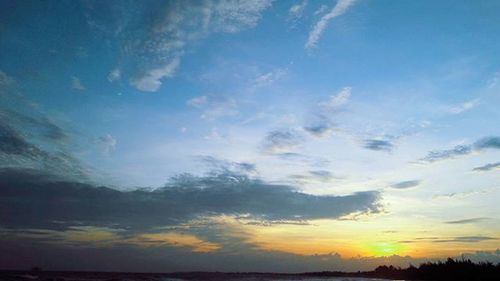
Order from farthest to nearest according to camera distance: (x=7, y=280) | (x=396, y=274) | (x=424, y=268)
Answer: (x=396, y=274), (x=424, y=268), (x=7, y=280)

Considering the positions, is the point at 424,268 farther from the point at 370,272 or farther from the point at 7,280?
the point at 7,280

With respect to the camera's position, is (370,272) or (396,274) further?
(370,272)

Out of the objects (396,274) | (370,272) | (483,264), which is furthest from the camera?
(370,272)

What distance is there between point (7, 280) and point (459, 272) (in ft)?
148

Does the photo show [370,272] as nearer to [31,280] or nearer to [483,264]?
[483,264]

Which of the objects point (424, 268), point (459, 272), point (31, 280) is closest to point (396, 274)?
point (424, 268)

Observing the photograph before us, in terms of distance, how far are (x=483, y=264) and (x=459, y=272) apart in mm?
2829

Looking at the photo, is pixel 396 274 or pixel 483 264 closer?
pixel 483 264

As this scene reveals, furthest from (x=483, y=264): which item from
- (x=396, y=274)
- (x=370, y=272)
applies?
A: (x=370, y=272)

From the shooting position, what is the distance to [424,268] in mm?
54500

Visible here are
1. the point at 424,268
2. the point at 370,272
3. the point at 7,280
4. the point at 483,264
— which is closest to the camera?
the point at 7,280

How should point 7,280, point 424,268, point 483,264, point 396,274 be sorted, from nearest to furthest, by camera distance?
point 7,280
point 483,264
point 424,268
point 396,274

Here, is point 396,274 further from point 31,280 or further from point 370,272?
point 31,280

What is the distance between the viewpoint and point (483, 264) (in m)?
44.9
